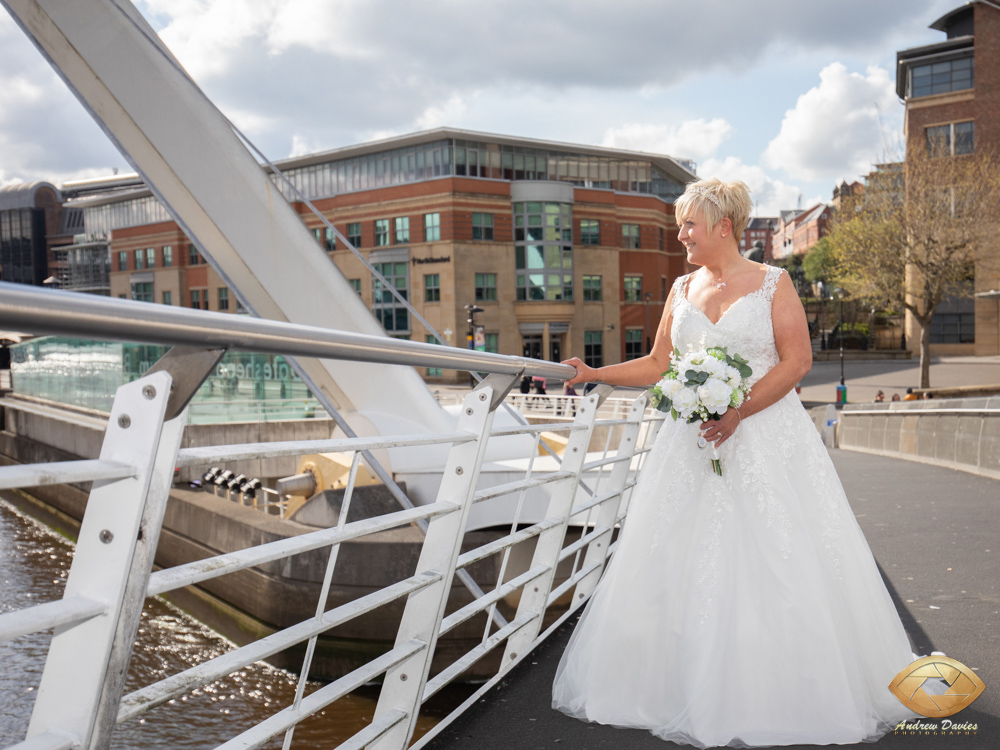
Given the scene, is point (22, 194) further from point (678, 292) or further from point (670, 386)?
point (670, 386)

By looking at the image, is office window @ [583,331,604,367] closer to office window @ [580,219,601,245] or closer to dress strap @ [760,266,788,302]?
office window @ [580,219,601,245]

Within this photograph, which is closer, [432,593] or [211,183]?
[432,593]

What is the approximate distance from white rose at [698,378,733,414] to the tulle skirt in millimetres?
240

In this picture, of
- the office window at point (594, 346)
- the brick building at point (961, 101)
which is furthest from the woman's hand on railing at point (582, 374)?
the office window at point (594, 346)

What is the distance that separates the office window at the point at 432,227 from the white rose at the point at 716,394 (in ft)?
161

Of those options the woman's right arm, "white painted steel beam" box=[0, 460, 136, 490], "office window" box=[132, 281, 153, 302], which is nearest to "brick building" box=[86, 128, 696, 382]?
"office window" box=[132, 281, 153, 302]

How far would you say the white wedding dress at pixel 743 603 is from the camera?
264 cm

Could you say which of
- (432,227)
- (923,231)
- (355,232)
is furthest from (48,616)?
(355,232)

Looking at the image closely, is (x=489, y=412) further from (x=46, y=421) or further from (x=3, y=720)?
(x=46, y=421)

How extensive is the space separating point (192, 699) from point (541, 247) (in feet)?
149

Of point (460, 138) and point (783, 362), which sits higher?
point (460, 138)

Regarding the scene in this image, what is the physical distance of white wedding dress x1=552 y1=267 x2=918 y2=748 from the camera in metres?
2.64

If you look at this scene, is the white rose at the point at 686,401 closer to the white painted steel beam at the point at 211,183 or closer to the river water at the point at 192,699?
the white painted steel beam at the point at 211,183

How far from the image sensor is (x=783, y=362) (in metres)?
3.01
